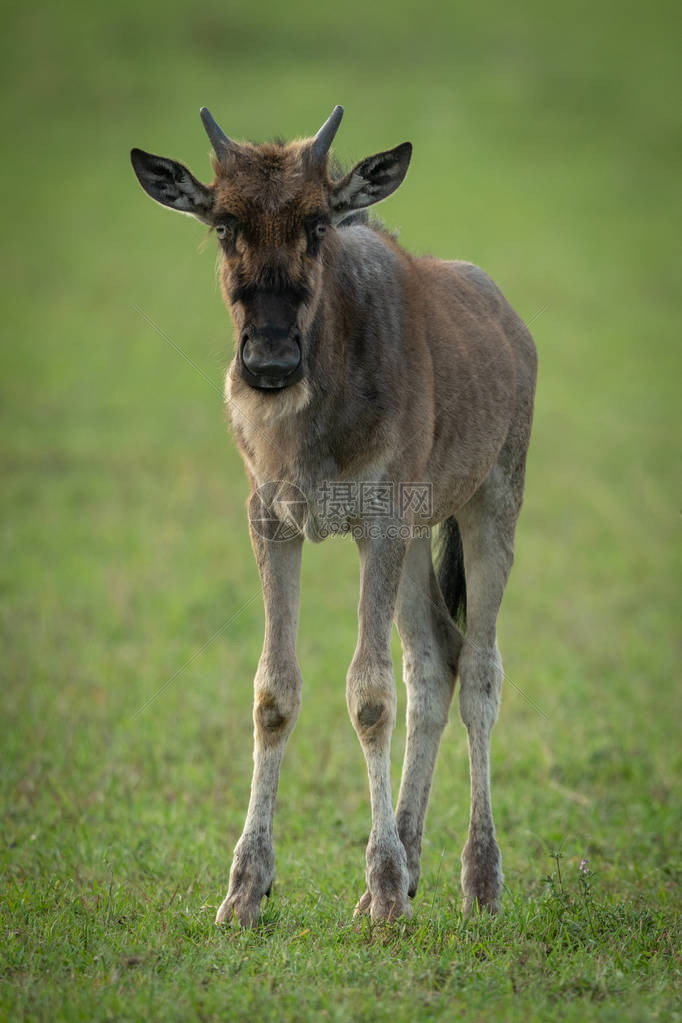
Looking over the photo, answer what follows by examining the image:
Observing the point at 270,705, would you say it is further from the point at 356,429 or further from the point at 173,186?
the point at 173,186

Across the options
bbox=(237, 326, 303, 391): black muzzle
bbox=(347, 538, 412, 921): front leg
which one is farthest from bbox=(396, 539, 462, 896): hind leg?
bbox=(237, 326, 303, 391): black muzzle

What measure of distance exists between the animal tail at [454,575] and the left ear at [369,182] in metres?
2.15

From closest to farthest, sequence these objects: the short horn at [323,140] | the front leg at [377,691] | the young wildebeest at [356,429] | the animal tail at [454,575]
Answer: the young wildebeest at [356,429]
the short horn at [323,140]
the front leg at [377,691]
the animal tail at [454,575]

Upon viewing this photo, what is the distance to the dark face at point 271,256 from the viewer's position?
17.7 feet

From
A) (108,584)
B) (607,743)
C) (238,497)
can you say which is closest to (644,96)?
(238,497)

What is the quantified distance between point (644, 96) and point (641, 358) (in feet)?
49.6

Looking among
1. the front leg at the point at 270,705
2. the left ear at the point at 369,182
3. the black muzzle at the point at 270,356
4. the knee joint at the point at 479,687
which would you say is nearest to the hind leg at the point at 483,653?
the knee joint at the point at 479,687

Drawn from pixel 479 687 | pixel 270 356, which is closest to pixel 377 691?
pixel 479 687

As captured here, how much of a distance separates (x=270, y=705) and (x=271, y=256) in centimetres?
208

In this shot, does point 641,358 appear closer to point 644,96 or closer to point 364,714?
point 644,96

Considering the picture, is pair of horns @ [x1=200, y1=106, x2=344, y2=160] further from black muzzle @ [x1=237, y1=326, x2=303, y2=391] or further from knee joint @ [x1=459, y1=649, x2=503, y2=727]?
knee joint @ [x1=459, y1=649, x2=503, y2=727]

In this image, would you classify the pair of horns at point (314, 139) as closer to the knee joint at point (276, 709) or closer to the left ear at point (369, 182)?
the left ear at point (369, 182)

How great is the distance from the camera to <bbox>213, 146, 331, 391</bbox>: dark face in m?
5.39

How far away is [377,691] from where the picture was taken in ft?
19.5
